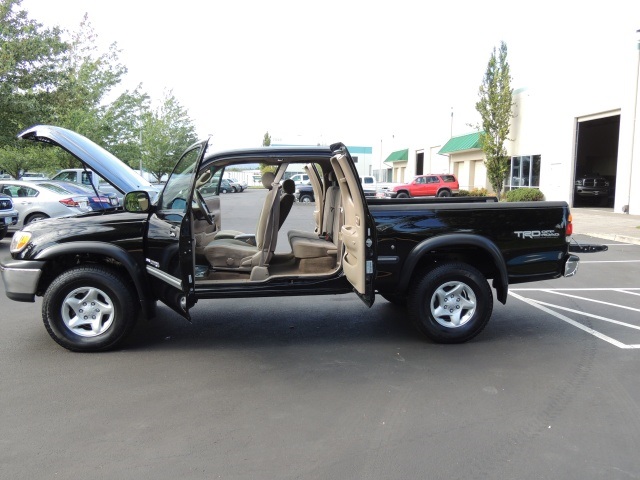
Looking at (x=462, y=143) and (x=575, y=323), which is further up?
(x=462, y=143)

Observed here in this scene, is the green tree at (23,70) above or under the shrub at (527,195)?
above

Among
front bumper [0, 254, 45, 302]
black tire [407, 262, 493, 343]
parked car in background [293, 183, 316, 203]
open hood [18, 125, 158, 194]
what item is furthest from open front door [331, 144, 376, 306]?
parked car in background [293, 183, 316, 203]

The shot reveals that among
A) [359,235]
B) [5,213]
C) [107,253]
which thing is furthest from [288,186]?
[5,213]

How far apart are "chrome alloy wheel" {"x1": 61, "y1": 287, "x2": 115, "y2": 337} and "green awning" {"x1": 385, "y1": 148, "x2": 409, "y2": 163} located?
4468 cm

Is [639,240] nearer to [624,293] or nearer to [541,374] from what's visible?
[624,293]

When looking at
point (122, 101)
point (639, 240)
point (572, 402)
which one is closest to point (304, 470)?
point (572, 402)

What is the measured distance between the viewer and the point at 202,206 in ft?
19.7

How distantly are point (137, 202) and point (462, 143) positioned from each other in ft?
107

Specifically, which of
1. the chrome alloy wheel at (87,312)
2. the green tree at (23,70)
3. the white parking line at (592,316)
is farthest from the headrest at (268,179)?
the green tree at (23,70)

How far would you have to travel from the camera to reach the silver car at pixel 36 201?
14.2 metres

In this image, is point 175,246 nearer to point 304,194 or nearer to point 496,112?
point 496,112

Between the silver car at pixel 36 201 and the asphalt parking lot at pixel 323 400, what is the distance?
8364mm

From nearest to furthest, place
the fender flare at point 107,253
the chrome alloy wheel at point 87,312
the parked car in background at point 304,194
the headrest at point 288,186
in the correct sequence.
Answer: the fender flare at point 107,253 → the chrome alloy wheel at point 87,312 → the headrest at point 288,186 → the parked car in background at point 304,194

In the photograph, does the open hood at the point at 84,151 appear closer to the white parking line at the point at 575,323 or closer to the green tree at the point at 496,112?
the white parking line at the point at 575,323
